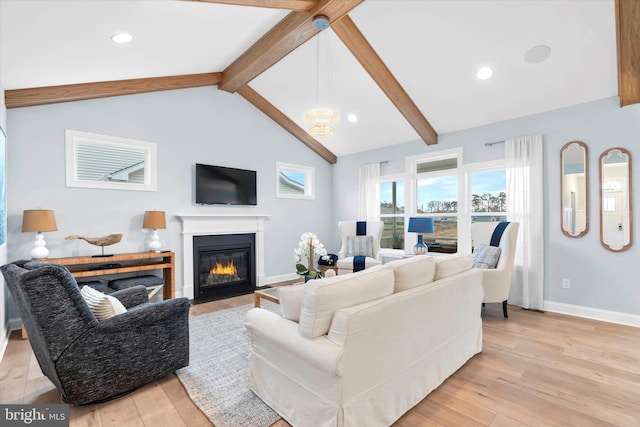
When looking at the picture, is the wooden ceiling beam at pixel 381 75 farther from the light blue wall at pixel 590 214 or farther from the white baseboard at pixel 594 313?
the white baseboard at pixel 594 313

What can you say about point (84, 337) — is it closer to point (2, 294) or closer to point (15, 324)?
point (2, 294)

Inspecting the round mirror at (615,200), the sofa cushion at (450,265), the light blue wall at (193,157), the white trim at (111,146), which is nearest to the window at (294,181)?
the light blue wall at (193,157)

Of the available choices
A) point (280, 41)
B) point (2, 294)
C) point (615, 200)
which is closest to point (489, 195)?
point (615, 200)

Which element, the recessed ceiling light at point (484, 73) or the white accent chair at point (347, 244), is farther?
the white accent chair at point (347, 244)

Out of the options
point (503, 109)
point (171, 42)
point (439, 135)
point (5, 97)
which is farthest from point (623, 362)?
point (5, 97)

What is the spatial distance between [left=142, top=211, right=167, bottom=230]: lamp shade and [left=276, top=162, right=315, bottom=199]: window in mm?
2227

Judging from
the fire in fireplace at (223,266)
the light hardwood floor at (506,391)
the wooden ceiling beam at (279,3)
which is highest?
the wooden ceiling beam at (279,3)

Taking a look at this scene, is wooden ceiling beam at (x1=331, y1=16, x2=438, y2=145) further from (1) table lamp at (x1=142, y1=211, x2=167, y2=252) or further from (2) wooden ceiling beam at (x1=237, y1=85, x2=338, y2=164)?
(1) table lamp at (x1=142, y1=211, x2=167, y2=252)

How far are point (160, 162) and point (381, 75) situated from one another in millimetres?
3320

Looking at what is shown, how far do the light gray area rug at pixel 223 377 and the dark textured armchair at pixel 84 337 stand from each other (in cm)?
32

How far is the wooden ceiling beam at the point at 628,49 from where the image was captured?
2.82 metres

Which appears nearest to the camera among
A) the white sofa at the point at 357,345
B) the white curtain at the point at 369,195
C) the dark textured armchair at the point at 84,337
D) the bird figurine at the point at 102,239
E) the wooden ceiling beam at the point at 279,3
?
the white sofa at the point at 357,345

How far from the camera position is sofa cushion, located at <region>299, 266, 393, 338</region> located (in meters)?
1.67

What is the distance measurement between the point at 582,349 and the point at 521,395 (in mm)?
1296
